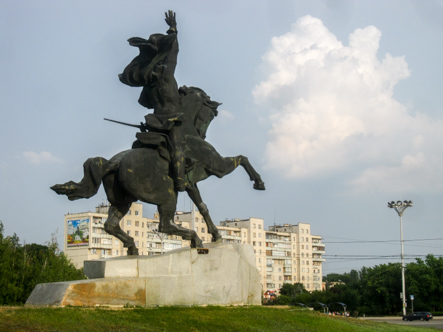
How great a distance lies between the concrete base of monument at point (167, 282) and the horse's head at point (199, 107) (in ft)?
10.3

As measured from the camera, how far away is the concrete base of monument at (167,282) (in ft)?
35.1

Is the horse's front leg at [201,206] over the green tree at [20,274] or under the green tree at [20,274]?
over

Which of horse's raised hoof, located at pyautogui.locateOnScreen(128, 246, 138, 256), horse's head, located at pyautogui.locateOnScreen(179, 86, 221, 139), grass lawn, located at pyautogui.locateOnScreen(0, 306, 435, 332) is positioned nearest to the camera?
grass lawn, located at pyautogui.locateOnScreen(0, 306, 435, 332)

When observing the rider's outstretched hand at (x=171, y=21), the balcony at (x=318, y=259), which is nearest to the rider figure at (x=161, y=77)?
the rider's outstretched hand at (x=171, y=21)

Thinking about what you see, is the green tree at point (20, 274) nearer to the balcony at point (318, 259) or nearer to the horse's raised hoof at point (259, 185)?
the horse's raised hoof at point (259, 185)

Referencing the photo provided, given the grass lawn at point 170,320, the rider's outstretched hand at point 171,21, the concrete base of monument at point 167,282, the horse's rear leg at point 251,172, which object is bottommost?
the grass lawn at point 170,320

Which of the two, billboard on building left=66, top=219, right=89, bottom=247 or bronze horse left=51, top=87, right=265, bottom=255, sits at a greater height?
billboard on building left=66, top=219, right=89, bottom=247

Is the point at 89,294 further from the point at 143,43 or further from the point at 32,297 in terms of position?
the point at 143,43

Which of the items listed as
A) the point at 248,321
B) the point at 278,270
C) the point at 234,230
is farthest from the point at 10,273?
the point at 278,270

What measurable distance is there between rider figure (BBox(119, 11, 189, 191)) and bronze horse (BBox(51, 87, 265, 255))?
258mm

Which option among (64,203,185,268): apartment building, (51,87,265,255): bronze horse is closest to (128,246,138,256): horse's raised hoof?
(51,87,265,255): bronze horse

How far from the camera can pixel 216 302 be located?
41.9ft

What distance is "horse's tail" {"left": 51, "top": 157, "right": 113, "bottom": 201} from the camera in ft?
38.3

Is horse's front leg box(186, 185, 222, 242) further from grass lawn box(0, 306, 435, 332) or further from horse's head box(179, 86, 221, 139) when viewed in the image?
grass lawn box(0, 306, 435, 332)
